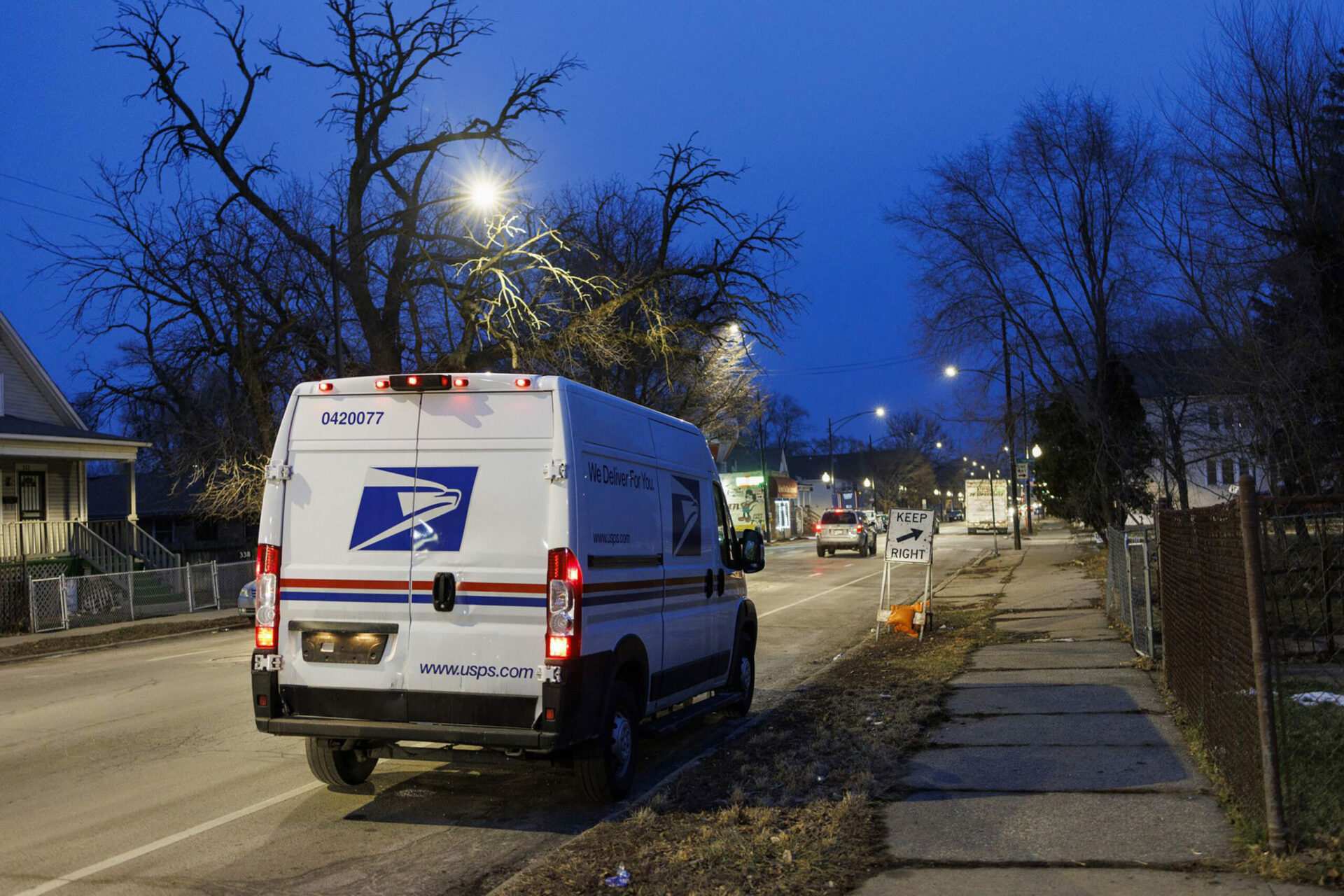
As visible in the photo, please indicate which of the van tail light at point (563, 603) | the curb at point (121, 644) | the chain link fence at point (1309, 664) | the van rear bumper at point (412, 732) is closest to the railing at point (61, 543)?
the curb at point (121, 644)

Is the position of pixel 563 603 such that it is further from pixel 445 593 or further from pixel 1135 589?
pixel 1135 589

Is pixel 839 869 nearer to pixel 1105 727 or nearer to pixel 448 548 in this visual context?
pixel 448 548

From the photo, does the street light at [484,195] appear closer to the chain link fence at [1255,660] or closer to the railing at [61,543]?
Answer: the railing at [61,543]

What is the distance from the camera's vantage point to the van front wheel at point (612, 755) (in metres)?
6.86

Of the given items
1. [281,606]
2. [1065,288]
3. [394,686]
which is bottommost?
[394,686]

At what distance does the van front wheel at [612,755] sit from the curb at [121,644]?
14.2 m

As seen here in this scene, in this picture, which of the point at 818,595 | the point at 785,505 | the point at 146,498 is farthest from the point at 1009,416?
the point at 785,505

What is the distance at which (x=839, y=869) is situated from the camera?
214 inches

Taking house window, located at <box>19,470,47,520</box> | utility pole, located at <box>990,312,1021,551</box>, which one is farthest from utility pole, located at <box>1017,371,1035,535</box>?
house window, located at <box>19,470,47,520</box>

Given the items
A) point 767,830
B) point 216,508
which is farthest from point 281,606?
point 216,508

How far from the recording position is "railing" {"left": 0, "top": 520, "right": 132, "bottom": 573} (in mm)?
28359

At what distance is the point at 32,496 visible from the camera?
103 feet

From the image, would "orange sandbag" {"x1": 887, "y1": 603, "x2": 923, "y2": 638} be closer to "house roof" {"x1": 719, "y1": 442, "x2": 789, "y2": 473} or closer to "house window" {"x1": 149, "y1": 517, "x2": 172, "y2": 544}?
"house window" {"x1": 149, "y1": 517, "x2": 172, "y2": 544}

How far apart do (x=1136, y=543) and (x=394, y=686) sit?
30.9 feet
